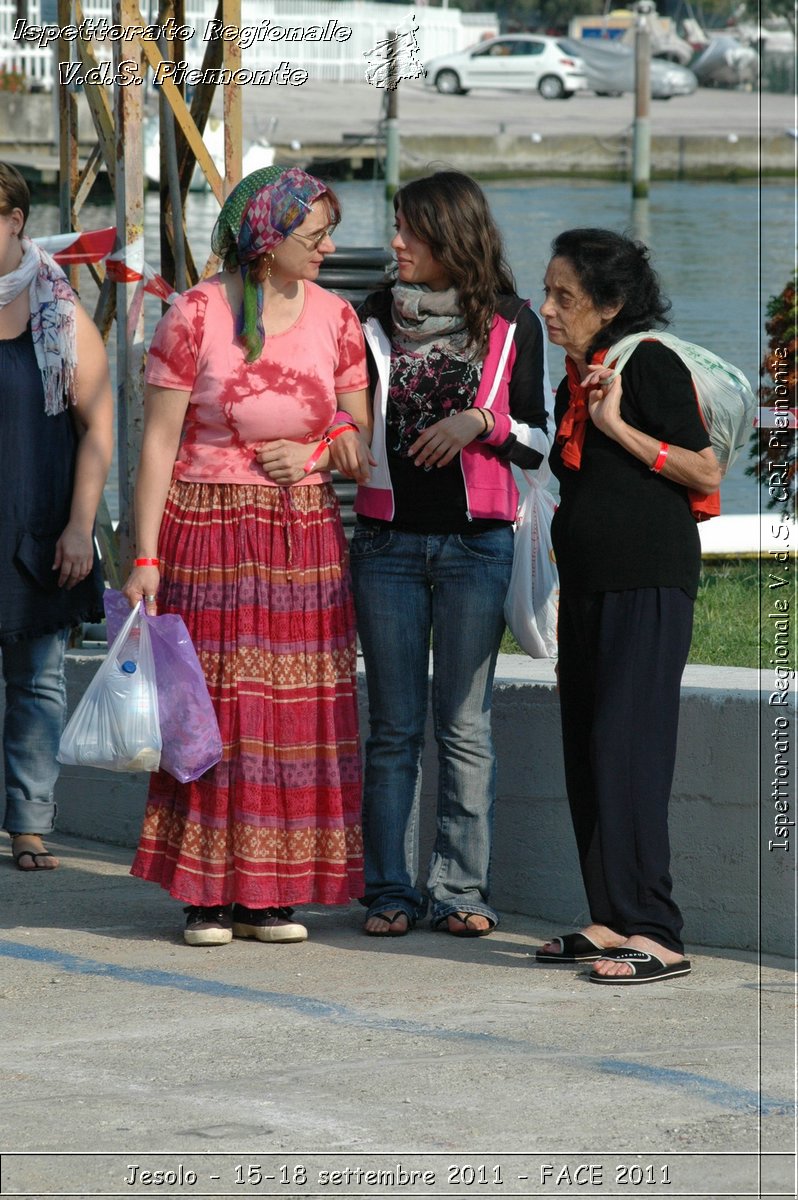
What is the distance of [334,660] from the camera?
4637mm

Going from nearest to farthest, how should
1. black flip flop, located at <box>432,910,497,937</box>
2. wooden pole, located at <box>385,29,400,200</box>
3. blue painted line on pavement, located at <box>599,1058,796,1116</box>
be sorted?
blue painted line on pavement, located at <box>599,1058,796,1116</box>
black flip flop, located at <box>432,910,497,937</box>
wooden pole, located at <box>385,29,400,200</box>

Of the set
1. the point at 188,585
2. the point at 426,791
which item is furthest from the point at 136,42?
the point at 426,791

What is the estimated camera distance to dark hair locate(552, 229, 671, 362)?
4.27 m

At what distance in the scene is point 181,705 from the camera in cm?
450

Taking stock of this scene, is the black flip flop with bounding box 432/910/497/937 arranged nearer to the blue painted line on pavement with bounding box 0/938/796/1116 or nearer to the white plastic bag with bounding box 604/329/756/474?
the blue painted line on pavement with bounding box 0/938/796/1116

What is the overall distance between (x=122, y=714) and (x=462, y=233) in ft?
4.72

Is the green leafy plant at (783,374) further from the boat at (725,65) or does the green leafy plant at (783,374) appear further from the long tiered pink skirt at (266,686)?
the boat at (725,65)

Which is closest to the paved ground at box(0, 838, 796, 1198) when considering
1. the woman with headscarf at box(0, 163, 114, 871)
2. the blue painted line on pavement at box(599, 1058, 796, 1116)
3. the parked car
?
the blue painted line on pavement at box(599, 1058, 796, 1116)

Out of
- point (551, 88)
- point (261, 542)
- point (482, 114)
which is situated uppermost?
point (551, 88)

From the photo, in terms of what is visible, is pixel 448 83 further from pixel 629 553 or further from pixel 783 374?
pixel 629 553

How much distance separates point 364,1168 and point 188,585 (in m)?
1.79

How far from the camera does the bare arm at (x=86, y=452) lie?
528 cm

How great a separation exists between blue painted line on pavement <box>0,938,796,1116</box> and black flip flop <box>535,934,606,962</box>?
0.53 m

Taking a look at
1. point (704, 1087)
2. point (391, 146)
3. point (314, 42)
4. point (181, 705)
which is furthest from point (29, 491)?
point (314, 42)
